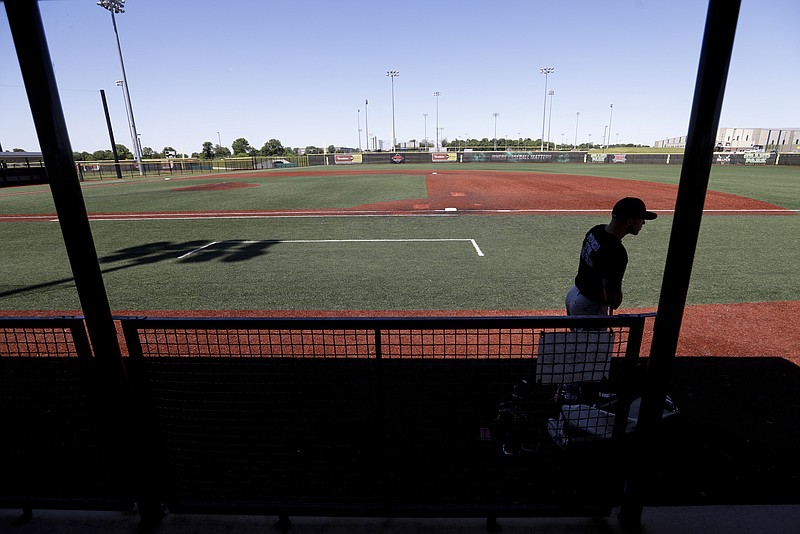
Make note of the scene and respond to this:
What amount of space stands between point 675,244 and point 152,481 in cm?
313

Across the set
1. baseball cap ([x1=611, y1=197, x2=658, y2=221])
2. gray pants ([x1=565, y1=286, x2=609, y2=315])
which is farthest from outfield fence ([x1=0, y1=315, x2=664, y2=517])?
baseball cap ([x1=611, y1=197, x2=658, y2=221])

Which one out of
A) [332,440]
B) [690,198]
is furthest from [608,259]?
[332,440]

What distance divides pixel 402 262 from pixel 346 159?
62880 millimetres

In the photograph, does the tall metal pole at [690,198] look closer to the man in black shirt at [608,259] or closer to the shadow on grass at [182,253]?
the man in black shirt at [608,259]

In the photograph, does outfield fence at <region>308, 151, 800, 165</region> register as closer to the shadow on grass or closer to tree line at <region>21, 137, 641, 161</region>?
tree line at <region>21, 137, 641, 161</region>

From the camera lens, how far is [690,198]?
188 cm

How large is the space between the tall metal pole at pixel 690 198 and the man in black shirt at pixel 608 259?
1.18 metres

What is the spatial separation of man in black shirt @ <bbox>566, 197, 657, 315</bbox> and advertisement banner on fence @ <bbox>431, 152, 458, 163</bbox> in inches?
2644

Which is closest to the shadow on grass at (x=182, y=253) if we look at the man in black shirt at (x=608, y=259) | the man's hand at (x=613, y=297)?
the man in black shirt at (x=608, y=259)

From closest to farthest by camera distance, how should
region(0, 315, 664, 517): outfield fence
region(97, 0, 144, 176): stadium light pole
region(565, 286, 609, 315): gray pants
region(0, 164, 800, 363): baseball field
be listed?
region(0, 315, 664, 517): outfield fence < region(565, 286, 609, 315): gray pants < region(0, 164, 800, 363): baseball field < region(97, 0, 144, 176): stadium light pole

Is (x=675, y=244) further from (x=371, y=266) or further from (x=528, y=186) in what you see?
(x=528, y=186)

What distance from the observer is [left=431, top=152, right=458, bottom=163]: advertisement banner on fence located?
2699 inches

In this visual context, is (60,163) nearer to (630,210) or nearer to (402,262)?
(630,210)

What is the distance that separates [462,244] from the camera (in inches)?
416
